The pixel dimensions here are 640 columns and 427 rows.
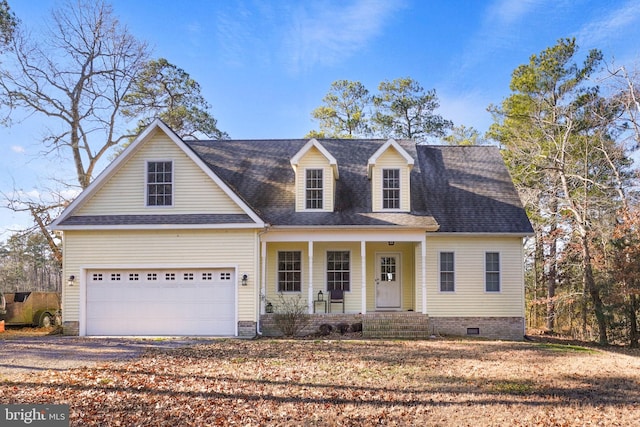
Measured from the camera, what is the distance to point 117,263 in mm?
16719

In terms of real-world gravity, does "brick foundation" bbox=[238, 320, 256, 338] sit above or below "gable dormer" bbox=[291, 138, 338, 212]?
below

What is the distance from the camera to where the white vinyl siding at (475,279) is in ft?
60.5

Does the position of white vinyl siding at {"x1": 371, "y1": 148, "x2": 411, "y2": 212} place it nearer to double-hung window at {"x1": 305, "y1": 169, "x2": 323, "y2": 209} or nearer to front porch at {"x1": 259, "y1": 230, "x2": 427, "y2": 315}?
front porch at {"x1": 259, "y1": 230, "x2": 427, "y2": 315}

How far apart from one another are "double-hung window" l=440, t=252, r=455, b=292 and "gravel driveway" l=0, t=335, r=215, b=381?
27.7ft

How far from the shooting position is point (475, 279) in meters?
18.5

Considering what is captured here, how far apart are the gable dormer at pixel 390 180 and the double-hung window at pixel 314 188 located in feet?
5.94

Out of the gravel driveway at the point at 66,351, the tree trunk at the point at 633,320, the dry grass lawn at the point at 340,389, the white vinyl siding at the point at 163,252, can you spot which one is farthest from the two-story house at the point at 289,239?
the dry grass lawn at the point at 340,389

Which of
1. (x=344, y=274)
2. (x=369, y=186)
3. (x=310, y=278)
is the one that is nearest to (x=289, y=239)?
(x=310, y=278)

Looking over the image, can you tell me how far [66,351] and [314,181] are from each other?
937 centimetres

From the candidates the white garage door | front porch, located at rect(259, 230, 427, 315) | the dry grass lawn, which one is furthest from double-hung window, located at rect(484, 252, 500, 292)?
the white garage door

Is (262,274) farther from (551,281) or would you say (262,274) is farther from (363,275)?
(551,281)

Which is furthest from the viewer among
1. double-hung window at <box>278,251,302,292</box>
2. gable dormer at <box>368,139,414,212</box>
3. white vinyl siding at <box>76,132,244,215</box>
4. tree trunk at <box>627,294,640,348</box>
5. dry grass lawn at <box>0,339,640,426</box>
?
tree trunk at <box>627,294,640,348</box>

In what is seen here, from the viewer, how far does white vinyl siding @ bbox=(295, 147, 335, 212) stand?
18.4 meters

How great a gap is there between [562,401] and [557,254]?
57.3ft
